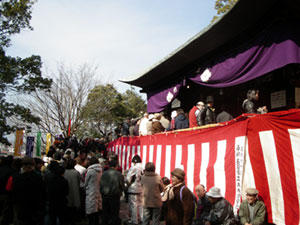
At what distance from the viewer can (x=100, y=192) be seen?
240 inches

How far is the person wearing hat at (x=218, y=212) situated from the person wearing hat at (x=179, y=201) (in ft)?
1.30

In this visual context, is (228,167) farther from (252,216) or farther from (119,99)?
(119,99)

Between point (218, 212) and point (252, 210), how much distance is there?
543 millimetres

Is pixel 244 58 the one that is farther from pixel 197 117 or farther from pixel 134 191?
pixel 134 191

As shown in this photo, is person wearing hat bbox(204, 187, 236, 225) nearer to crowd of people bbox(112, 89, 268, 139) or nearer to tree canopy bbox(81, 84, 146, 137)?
crowd of people bbox(112, 89, 268, 139)

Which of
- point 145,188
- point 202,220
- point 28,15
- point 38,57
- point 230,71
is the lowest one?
point 202,220

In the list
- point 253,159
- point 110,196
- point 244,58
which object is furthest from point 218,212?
point 244,58

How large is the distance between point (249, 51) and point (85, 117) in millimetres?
17162

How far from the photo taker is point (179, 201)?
171 inches

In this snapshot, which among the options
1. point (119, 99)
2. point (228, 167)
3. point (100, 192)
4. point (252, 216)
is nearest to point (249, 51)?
point (228, 167)

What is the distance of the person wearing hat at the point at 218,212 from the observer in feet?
14.4

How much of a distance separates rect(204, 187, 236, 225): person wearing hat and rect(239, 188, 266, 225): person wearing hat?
188 millimetres

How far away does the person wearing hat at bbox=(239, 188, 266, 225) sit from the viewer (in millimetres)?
4238

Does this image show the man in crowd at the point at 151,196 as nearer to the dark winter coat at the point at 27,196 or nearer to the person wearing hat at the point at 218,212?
→ the person wearing hat at the point at 218,212
